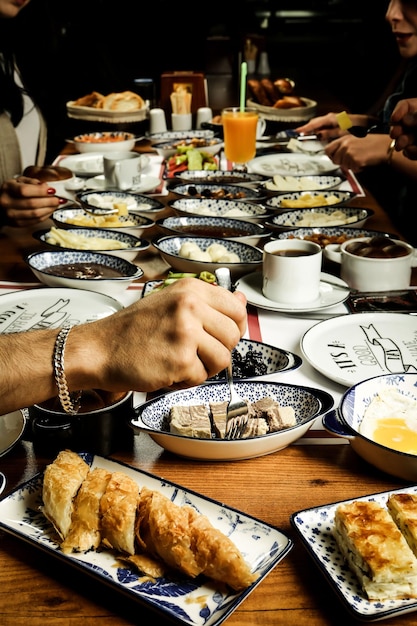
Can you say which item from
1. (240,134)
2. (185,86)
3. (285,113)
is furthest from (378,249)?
(185,86)

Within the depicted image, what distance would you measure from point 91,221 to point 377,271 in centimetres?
100

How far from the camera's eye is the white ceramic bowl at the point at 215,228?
2049mm

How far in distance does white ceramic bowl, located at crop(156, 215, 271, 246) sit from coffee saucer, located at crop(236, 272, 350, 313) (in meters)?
0.28

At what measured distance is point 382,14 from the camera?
8.49 meters

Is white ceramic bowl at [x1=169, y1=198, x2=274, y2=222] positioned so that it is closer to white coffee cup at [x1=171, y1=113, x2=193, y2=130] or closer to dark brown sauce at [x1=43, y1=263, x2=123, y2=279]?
dark brown sauce at [x1=43, y1=263, x2=123, y2=279]

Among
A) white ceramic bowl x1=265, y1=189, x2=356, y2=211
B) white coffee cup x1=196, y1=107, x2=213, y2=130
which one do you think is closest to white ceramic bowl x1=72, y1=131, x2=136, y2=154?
white coffee cup x1=196, y1=107, x2=213, y2=130

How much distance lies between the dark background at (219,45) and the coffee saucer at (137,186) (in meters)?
2.75

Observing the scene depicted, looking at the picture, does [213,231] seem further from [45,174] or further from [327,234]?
[45,174]

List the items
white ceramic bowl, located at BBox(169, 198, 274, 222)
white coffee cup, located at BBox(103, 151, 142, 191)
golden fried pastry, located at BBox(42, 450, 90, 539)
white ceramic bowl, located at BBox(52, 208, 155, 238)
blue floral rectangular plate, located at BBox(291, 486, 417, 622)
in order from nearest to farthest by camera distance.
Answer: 1. blue floral rectangular plate, located at BBox(291, 486, 417, 622)
2. golden fried pastry, located at BBox(42, 450, 90, 539)
3. white ceramic bowl, located at BBox(52, 208, 155, 238)
4. white ceramic bowl, located at BBox(169, 198, 274, 222)
5. white coffee cup, located at BBox(103, 151, 142, 191)

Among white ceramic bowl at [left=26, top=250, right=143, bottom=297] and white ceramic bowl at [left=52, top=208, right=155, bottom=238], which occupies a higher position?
white ceramic bowl at [left=52, top=208, right=155, bottom=238]

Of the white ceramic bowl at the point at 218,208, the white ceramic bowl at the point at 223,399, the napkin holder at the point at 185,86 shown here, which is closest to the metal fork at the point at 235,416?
the white ceramic bowl at the point at 223,399

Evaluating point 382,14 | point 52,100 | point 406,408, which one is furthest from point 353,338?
point 382,14

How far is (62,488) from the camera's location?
863 mm

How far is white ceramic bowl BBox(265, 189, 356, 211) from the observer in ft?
7.93
